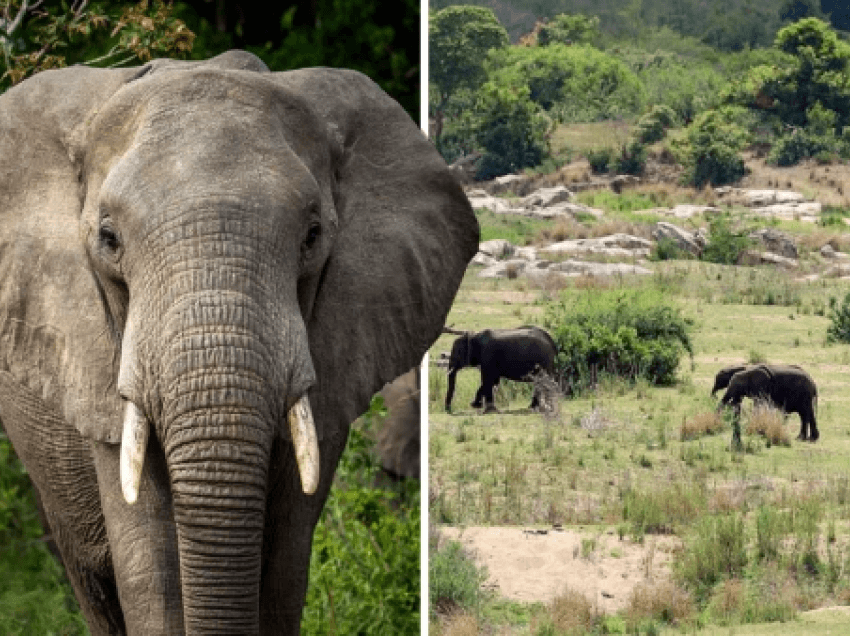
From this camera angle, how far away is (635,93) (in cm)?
1017

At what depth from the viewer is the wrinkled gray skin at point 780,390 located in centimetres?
980

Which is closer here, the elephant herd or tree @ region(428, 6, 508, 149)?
the elephant herd

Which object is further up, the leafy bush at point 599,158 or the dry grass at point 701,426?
the leafy bush at point 599,158

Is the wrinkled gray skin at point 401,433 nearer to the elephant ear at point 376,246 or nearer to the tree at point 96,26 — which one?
the tree at point 96,26

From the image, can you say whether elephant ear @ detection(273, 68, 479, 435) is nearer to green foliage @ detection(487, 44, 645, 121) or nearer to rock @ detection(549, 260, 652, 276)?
rock @ detection(549, 260, 652, 276)

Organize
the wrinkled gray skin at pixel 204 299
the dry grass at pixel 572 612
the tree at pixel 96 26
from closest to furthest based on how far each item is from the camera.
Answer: the wrinkled gray skin at pixel 204 299 → the tree at pixel 96 26 → the dry grass at pixel 572 612

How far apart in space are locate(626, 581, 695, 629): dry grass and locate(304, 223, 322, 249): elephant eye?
4719mm

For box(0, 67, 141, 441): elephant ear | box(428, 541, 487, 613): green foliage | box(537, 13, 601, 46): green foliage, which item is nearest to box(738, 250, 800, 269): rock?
box(537, 13, 601, 46): green foliage

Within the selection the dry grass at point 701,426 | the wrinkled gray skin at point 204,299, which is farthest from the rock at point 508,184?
the wrinkled gray skin at point 204,299

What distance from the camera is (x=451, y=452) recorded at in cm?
998

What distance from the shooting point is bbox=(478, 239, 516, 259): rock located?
10078mm

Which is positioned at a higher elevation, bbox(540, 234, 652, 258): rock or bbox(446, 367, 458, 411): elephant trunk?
bbox(540, 234, 652, 258): rock

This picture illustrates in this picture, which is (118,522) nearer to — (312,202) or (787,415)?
(312,202)

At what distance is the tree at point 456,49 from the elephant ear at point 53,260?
413 centimetres
